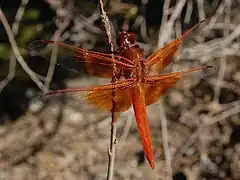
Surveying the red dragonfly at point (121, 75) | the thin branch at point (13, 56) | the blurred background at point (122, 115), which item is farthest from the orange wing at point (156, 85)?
the thin branch at point (13, 56)

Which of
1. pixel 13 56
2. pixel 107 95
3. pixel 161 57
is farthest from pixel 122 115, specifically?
pixel 107 95

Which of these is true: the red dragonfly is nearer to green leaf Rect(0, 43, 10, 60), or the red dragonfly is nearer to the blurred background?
the blurred background

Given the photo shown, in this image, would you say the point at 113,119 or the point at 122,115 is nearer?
the point at 113,119

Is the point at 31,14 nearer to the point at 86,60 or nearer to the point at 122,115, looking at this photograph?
the point at 122,115

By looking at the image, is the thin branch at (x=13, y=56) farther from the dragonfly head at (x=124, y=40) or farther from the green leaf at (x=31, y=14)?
the dragonfly head at (x=124, y=40)

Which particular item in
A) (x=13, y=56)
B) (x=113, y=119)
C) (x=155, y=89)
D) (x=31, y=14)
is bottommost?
(x=113, y=119)

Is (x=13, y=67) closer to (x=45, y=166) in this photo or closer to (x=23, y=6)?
(x=23, y=6)
